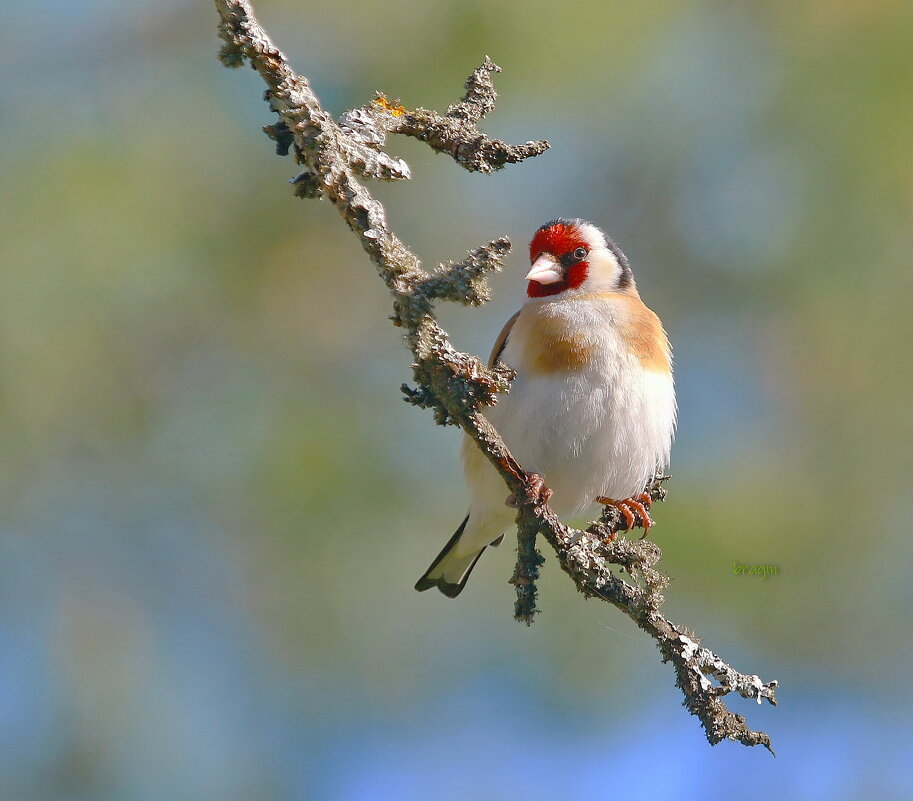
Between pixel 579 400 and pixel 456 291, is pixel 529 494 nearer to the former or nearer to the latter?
pixel 456 291

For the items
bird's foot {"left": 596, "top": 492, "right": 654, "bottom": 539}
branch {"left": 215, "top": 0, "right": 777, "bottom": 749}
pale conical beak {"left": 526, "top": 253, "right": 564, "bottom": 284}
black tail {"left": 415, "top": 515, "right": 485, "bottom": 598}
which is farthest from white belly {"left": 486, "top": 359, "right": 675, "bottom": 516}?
branch {"left": 215, "top": 0, "right": 777, "bottom": 749}

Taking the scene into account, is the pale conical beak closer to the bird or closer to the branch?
the bird

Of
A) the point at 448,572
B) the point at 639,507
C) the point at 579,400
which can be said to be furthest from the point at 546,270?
the point at 448,572

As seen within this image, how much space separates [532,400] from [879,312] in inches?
86.4

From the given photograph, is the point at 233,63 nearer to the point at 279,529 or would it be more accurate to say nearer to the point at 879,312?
the point at 279,529

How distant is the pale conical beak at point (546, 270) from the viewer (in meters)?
4.09

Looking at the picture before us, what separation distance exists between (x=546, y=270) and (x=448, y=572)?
4.56 feet

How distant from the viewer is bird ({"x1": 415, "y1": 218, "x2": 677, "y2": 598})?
3.73m

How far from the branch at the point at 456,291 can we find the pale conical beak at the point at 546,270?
119 centimetres

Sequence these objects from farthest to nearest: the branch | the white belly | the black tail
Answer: the black tail → the white belly → the branch

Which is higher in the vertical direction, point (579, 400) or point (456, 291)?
point (579, 400)

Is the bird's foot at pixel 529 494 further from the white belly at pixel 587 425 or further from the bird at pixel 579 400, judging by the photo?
the white belly at pixel 587 425

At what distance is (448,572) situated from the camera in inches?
176

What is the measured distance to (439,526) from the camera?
16.4 feet
